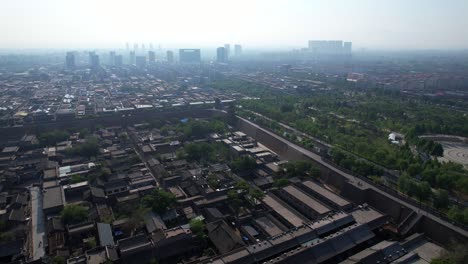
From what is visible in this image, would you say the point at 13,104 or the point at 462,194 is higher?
the point at 13,104

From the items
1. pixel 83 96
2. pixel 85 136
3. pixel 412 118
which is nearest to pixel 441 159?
pixel 412 118

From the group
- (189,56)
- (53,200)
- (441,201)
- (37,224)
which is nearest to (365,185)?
(441,201)

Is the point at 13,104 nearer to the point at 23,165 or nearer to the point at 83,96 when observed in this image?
the point at 83,96

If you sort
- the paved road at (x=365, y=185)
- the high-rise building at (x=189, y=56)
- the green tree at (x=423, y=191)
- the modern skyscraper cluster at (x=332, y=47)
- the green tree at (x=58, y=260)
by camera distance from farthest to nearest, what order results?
the modern skyscraper cluster at (x=332, y=47) < the high-rise building at (x=189, y=56) < the green tree at (x=423, y=191) < the paved road at (x=365, y=185) < the green tree at (x=58, y=260)

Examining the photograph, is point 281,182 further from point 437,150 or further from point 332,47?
point 332,47

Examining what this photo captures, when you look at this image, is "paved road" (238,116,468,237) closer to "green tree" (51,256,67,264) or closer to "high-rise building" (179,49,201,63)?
"green tree" (51,256,67,264)

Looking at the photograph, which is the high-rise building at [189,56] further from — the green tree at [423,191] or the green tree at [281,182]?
the green tree at [423,191]

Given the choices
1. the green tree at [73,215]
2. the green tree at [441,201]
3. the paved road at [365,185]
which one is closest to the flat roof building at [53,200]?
the green tree at [73,215]
